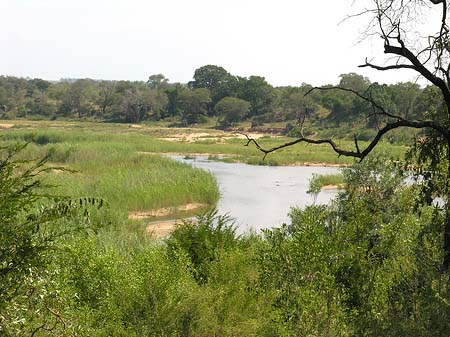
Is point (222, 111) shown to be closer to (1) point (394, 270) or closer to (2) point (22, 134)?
(2) point (22, 134)

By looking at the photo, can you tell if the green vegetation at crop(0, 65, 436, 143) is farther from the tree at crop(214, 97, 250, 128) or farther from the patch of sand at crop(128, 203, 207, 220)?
the patch of sand at crop(128, 203, 207, 220)

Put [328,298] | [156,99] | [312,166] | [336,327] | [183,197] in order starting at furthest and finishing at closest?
[156,99], [312,166], [183,197], [328,298], [336,327]

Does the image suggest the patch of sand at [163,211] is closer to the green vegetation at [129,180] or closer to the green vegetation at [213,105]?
the green vegetation at [129,180]

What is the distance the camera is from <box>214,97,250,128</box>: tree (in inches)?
2717

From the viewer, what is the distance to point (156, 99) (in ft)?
263

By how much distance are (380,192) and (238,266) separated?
429cm

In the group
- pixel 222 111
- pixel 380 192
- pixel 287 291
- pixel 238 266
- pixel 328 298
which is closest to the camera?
pixel 328 298

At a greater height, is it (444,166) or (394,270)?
(444,166)

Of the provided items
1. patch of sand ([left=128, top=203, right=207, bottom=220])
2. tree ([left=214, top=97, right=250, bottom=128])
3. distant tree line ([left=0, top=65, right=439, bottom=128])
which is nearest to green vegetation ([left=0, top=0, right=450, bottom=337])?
patch of sand ([left=128, top=203, right=207, bottom=220])

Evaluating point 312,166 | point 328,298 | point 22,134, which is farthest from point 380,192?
point 22,134

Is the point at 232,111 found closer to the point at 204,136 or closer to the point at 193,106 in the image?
the point at 193,106

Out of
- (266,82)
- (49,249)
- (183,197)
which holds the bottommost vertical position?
(183,197)

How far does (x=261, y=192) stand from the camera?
27.0 metres

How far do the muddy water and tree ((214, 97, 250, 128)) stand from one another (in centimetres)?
2983
